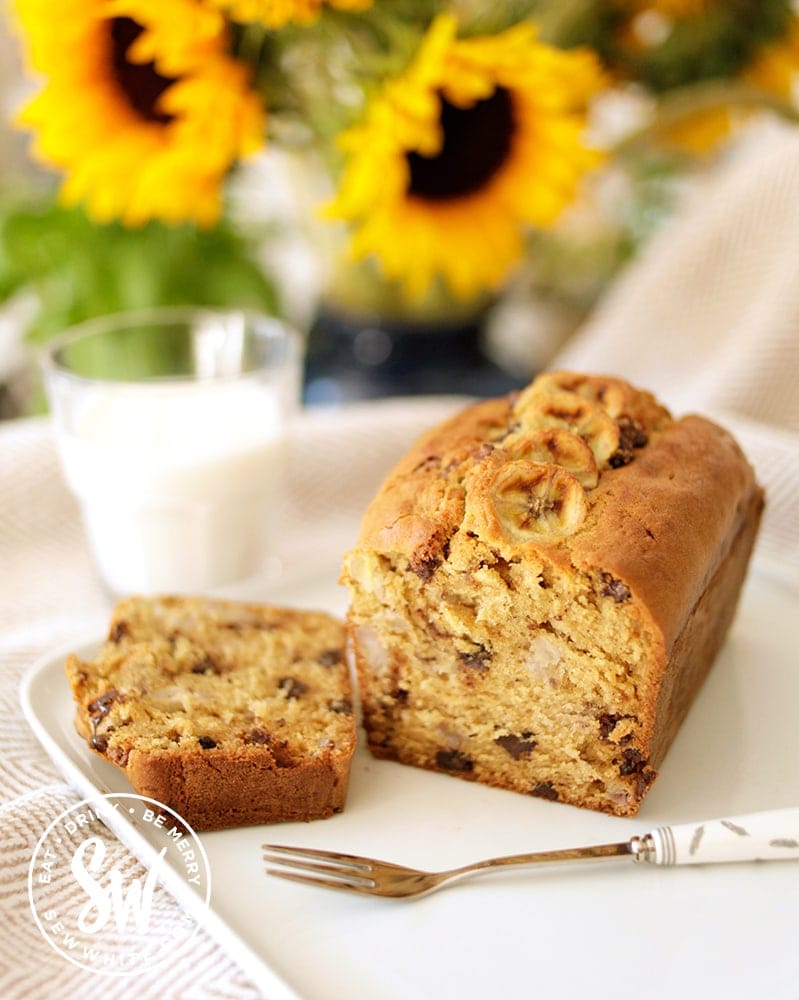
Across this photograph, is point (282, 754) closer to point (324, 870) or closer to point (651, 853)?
point (324, 870)

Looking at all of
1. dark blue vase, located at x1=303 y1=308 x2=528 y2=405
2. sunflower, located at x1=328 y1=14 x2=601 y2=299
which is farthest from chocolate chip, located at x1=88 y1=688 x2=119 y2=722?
dark blue vase, located at x1=303 y1=308 x2=528 y2=405

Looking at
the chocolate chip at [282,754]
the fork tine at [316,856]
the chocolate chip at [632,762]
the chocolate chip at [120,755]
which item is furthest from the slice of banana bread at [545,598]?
the chocolate chip at [120,755]

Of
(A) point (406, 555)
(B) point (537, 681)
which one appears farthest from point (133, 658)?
(B) point (537, 681)

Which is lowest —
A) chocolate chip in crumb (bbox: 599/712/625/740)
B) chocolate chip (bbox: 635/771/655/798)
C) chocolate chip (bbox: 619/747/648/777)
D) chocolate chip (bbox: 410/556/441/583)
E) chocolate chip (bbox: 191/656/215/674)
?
chocolate chip (bbox: 191/656/215/674)

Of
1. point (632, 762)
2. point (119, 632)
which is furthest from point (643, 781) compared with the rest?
point (119, 632)

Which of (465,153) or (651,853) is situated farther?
(465,153)

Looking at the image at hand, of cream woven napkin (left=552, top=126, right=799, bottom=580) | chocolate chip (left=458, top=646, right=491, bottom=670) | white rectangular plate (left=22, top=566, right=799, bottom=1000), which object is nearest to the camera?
white rectangular plate (left=22, top=566, right=799, bottom=1000)

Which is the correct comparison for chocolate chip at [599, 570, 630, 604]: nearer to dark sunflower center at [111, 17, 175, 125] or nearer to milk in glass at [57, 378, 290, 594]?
milk in glass at [57, 378, 290, 594]
